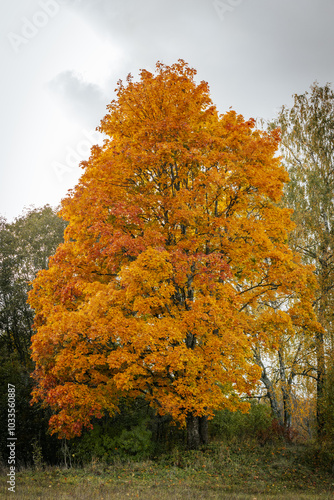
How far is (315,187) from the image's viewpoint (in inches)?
627

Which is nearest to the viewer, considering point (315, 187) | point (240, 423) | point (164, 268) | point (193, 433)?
point (164, 268)

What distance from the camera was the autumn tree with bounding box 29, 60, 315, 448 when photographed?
9008mm

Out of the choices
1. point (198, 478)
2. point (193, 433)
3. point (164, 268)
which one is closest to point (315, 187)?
point (164, 268)

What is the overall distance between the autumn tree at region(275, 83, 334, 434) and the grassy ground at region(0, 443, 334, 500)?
3.79 meters

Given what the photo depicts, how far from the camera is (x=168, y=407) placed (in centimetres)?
913

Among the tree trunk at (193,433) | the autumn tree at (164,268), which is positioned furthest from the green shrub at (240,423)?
the tree trunk at (193,433)

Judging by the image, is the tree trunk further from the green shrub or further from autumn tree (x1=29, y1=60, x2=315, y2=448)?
the green shrub

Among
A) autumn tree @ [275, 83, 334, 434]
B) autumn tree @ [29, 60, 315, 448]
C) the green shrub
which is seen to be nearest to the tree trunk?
autumn tree @ [29, 60, 315, 448]

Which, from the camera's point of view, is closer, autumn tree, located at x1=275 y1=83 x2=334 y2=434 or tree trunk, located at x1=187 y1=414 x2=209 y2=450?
→ tree trunk, located at x1=187 y1=414 x2=209 y2=450

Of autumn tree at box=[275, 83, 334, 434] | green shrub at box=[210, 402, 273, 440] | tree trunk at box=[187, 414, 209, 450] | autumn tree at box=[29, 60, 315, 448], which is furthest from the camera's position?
autumn tree at box=[275, 83, 334, 434]

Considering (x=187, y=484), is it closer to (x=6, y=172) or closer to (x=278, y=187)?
(x=278, y=187)

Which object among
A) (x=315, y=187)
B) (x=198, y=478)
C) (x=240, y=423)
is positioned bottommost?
(x=198, y=478)

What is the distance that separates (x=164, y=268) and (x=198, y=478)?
17.8ft

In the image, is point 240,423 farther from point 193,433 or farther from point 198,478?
point 198,478
